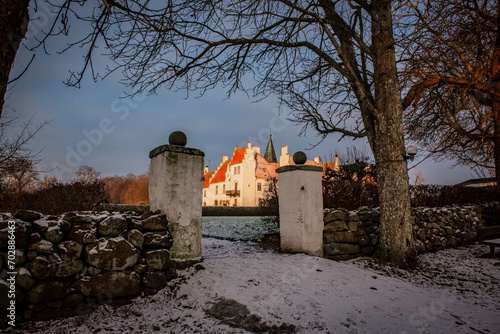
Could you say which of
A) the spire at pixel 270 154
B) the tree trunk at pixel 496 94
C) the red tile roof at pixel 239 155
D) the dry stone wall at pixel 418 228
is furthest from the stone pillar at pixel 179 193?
the spire at pixel 270 154

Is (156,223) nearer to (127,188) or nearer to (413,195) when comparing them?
(413,195)

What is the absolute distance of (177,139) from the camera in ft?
13.2

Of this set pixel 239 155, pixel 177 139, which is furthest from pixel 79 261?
pixel 239 155

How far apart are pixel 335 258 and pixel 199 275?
119 inches

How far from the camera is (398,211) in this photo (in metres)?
4.94

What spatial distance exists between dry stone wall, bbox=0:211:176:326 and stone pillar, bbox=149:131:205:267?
26 cm

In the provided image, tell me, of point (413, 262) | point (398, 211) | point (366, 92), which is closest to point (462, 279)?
point (413, 262)

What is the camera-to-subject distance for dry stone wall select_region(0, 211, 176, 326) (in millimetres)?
2535

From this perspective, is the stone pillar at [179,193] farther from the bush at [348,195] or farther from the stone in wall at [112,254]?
the bush at [348,195]

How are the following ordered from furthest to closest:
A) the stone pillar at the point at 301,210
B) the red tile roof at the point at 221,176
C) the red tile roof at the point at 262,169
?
the red tile roof at the point at 221,176, the red tile roof at the point at 262,169, the stone pillar at the point at 301,210

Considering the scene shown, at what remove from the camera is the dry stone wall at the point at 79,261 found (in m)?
2.54

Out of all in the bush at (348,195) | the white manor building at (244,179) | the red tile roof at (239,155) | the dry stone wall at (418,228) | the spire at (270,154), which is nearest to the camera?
the dry stone wall at (418,228)

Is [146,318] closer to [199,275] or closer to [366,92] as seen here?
[199,275]

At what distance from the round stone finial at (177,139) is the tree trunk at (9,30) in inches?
89.6
